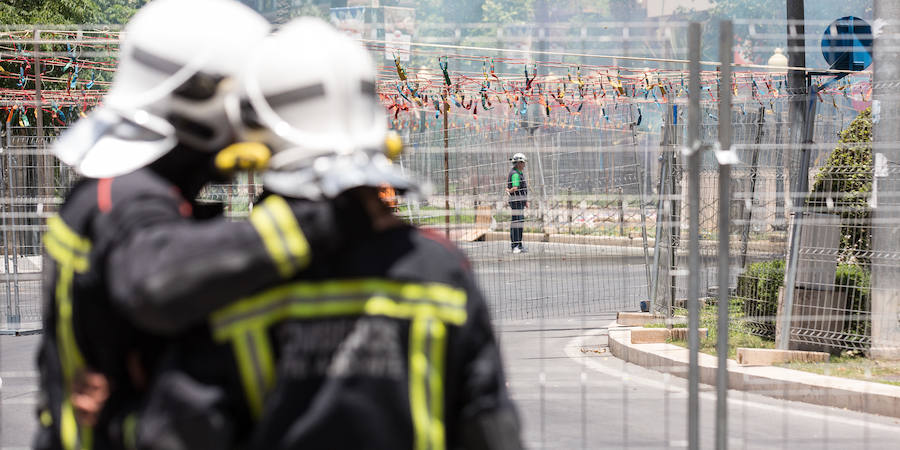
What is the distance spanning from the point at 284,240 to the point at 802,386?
625cm

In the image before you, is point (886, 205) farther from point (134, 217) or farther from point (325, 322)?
point (134, 217)

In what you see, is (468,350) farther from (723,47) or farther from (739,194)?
(739,194)

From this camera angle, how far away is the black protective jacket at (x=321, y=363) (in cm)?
171

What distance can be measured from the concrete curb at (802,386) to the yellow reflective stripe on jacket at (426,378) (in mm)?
5752

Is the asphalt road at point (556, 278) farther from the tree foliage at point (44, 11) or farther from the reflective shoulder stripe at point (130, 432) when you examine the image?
the tree foliage at point (44, 11)

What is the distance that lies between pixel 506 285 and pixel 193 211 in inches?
261

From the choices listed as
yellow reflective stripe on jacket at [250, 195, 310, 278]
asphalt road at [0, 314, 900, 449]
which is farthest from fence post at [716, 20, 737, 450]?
yellow reflective stripe on jacket at [250, 195, 310, 278]

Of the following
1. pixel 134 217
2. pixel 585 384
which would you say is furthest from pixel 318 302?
pixel 585 384

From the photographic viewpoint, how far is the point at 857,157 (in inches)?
383

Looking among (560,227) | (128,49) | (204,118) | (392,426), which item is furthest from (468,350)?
(560,227)

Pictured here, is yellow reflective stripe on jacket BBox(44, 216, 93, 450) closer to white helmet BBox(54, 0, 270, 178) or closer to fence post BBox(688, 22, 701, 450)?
white helmet BBox(54, 0, 270, 178)

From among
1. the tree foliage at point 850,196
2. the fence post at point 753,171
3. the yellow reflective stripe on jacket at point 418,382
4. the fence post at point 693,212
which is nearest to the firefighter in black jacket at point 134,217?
the yellow reflective stripe on jacket at point 418,382

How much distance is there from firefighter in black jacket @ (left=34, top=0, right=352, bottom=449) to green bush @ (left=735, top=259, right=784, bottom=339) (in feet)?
23.7

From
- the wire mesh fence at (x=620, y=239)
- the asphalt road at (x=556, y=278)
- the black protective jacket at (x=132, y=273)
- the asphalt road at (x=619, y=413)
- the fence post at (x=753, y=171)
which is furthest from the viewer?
the fence post at (x=753, y=171)
